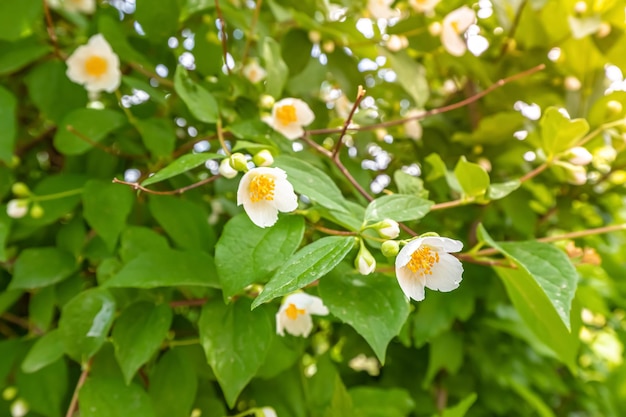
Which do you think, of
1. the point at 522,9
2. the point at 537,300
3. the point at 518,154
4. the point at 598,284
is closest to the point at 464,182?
the point at 537,300

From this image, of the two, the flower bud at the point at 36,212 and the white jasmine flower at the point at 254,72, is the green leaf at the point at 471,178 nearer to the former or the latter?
the white jasmine flower at the point at 254,72

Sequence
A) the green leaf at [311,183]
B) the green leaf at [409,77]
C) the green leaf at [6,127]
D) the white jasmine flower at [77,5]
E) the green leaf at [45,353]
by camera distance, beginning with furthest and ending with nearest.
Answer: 1. the white jasmine flower at [77,5]
2. the green leaf at [409,77]
3. the green leaf at [6,127]
4. the green leaf at [45,353]
5. the green leaf at [311,183]

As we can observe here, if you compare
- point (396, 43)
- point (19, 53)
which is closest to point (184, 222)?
point (19, 53)

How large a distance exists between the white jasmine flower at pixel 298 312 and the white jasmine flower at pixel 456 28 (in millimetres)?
495

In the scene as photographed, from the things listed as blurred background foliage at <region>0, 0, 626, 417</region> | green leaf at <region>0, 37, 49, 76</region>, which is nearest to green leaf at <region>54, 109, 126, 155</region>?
blurred background foliage at <region>0, 0, 626, 417</region>

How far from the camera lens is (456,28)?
0.84 metres

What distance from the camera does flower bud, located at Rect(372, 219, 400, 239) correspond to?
45cm

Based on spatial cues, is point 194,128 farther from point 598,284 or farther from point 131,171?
point 598,284

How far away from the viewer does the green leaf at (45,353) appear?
583 mm

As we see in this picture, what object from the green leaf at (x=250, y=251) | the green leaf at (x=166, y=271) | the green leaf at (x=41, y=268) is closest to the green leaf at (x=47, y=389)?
the green leaf at (x=41, y=268)

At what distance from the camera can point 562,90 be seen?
92 centimetres

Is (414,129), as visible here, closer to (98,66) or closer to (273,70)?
(273,70)

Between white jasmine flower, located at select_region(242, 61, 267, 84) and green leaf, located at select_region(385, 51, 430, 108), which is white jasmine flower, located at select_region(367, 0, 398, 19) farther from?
white jasmine flower, located at select_region(242, 61, 267, 84)

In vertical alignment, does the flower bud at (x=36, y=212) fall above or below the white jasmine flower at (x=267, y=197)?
below
